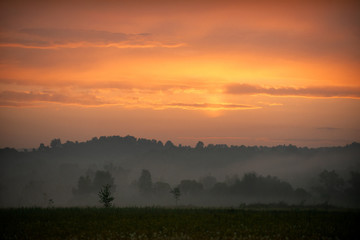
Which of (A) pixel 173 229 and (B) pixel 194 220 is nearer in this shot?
(A) pixel 173 229

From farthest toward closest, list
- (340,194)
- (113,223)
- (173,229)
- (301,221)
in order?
1. (340,194)
2. (301,221)
3. (113,223)
4. (173,229)

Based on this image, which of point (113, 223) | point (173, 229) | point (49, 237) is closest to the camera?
point (49, 237)

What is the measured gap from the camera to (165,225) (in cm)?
3975

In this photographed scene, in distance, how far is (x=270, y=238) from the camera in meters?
34.8

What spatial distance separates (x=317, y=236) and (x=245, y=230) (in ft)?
21.7

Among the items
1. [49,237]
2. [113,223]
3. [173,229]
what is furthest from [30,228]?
[173,229]

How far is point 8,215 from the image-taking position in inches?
1753

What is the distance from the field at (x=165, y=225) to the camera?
117 ft

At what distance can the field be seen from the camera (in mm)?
35594

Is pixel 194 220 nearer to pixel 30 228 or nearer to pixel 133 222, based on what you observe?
pixel 133 222

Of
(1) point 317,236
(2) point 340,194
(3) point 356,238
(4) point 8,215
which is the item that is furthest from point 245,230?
(2) point 340,194

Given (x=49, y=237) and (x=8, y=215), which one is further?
(x=8, y=215)

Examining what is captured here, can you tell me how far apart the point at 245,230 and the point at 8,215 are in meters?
26.9

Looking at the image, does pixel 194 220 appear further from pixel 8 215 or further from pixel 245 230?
pixel 8 215
